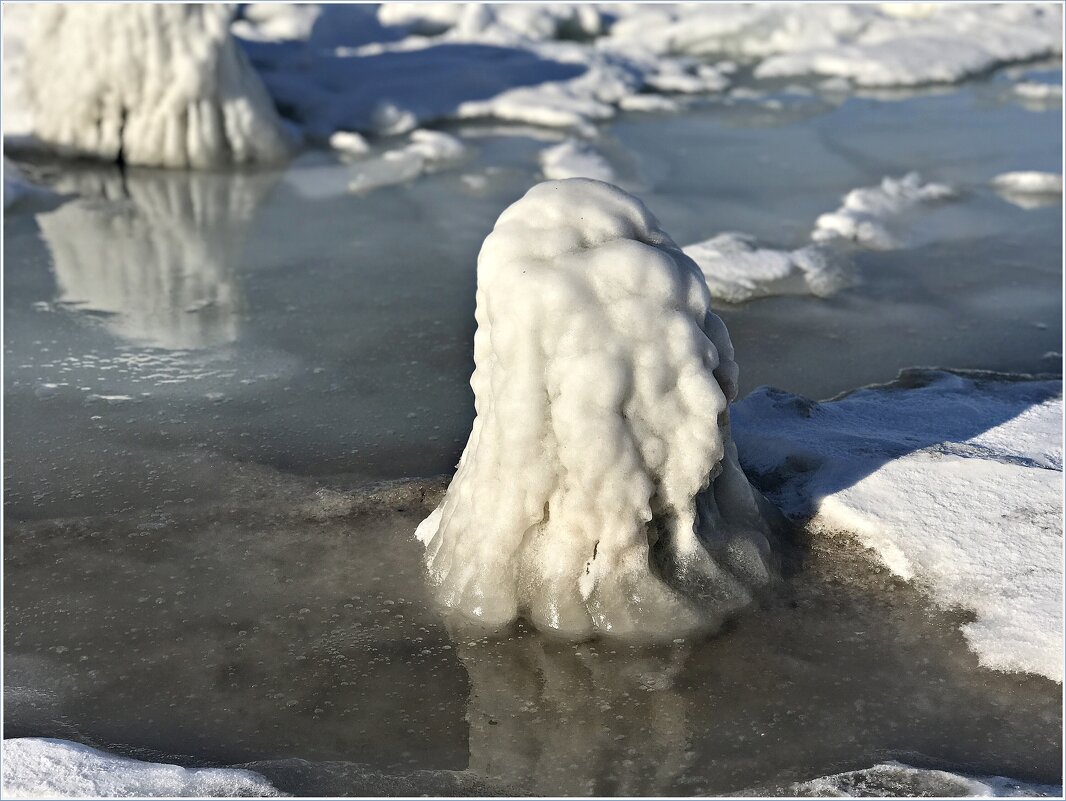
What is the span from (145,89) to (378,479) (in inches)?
184

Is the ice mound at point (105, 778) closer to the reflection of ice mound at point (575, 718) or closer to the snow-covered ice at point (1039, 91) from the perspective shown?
the reflection of ice mound at point (575, 718)

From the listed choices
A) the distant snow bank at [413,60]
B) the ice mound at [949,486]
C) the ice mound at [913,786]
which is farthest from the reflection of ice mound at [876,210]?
the ice mound at [913,786]

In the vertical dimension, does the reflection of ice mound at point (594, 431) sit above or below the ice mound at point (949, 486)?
above

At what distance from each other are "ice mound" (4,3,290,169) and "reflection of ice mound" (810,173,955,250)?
364cm

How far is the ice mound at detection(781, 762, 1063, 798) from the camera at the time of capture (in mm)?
2643

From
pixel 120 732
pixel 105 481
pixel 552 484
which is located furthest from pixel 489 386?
pixel 105 481

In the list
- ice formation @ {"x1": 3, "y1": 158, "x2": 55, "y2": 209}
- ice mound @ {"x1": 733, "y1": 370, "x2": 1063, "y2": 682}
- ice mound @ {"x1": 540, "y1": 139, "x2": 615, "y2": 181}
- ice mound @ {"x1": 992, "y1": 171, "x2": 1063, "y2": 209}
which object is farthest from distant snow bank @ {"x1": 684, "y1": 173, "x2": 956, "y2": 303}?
Result: ice formation @ {"x1": 3, "y1": 158, "x2": 55, "y2": 209}

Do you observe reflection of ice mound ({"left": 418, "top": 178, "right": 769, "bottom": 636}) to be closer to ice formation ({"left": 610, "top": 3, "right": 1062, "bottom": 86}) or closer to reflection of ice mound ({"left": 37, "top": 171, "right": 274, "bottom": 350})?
reflection of ice mound ({"left": 37, "top": 171, "right": 274, "bottom": 350})

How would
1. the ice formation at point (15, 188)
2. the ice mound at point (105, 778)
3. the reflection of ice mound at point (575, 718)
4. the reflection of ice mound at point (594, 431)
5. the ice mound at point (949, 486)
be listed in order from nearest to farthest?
the ice mound at point (105, 778) < the reflection of ice mound at point (575, 718) < the reflection of ice mound at point (594, 431) < the ice mound at point (949, 486) < the ice formation at point (15, 188)

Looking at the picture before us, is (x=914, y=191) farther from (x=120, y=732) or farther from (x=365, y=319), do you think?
(x=120, y=732)

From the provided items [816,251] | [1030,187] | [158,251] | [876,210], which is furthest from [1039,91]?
[158,251]

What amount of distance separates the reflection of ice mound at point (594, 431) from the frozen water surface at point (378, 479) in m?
0.14

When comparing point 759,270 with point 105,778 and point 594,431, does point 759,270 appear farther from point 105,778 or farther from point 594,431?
point 105,778

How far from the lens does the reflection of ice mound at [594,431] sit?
3.15m
